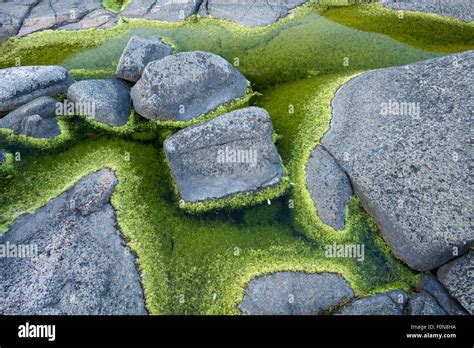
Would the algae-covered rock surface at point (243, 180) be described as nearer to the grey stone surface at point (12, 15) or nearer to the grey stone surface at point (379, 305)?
the grey stone surface at point (379, 305)

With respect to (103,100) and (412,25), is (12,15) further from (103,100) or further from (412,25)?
(412,25)

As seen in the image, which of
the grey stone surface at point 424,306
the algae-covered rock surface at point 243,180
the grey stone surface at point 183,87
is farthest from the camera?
the grey stone surface at point 183,87

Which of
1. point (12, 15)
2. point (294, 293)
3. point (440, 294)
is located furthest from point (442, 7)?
point (12, 15)

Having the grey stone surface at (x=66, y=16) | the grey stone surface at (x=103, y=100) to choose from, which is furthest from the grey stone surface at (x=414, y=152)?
the grey stone surface at (x=66, y=16)

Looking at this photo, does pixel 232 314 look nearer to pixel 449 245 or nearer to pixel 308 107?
pixel 449 245

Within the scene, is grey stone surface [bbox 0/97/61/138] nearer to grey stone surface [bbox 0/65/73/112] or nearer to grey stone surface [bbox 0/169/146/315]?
grey stone surface [bbox 0/65/73/112]

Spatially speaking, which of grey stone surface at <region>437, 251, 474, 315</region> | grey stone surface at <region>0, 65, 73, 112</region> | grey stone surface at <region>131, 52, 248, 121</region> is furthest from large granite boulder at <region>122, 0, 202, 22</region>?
grey stone surface at <region>437, 251, 474, 315</region>
